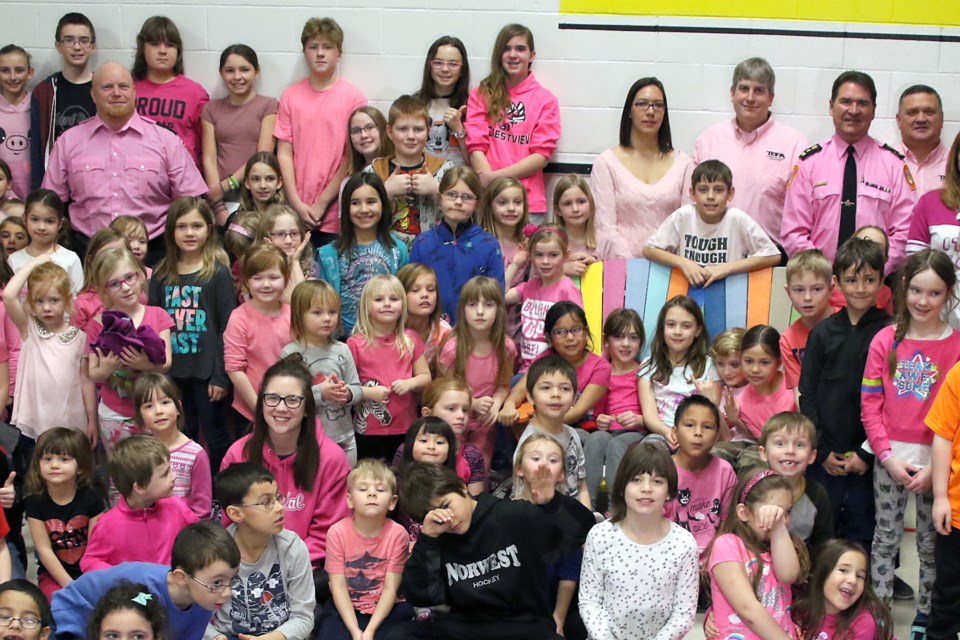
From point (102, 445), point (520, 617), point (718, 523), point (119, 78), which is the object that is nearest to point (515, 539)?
point (520, 617)

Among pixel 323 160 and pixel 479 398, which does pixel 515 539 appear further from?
pixel 323 160

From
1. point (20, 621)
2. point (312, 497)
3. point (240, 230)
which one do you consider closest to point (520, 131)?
point (240, 230)

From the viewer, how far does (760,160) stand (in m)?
6.18

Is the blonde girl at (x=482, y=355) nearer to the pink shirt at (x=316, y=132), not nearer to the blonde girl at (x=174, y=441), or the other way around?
the blonde girl at (x=174, y=441)

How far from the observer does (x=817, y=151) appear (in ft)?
19.6

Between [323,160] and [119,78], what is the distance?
1.09m

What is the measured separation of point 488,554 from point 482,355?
132cm

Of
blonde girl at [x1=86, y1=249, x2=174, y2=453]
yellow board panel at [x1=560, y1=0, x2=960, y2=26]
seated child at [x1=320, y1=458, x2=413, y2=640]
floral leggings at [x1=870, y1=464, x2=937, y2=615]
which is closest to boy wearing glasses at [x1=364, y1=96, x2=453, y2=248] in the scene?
blonde girl at [x1=86, y1=249, x2=174, y2=453]

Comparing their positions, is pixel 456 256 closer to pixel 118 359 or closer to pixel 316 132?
pixel 316 132

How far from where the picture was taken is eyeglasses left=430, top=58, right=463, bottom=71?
640 centimetres

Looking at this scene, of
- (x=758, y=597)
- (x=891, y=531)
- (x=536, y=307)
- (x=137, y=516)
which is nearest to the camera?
(x=758, y=597)

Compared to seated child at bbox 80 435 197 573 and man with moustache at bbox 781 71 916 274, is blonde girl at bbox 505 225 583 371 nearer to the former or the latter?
man with moustache at bbox 781 71 916 274

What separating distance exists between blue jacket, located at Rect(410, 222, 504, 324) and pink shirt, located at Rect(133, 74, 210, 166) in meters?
1.63

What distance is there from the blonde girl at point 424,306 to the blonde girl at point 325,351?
1.20 feet
